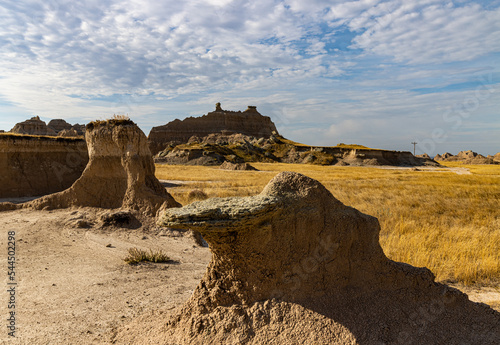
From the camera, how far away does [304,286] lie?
400 cm

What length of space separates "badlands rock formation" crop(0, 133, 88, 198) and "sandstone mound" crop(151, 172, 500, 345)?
1635 centimetres

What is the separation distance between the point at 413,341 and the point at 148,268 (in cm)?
547

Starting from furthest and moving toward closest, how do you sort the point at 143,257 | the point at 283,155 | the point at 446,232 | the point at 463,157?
the point at 463,157, the point at 283,155, the point at 446,232, the point at 143,257

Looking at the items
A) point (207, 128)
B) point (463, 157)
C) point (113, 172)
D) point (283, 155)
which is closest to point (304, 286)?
point (113, 172)

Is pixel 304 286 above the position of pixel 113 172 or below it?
below

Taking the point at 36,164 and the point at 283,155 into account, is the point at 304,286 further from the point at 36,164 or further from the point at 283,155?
the point at 283,155

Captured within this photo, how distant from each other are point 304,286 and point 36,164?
60.8 feet

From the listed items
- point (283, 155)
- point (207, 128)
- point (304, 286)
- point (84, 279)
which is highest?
point (207, 128)

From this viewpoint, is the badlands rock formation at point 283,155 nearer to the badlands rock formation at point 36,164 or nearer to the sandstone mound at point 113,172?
the badlands rock formation at point 36,164

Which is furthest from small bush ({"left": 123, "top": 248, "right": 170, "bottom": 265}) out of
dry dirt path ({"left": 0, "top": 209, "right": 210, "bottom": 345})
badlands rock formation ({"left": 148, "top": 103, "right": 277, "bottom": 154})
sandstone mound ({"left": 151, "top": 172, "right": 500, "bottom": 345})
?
badlands rock formation ({"left": 148, "top": 103, "right": 277, "bottom": 154})

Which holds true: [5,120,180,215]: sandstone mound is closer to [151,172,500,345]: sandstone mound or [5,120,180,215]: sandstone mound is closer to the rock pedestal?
the rock pedestal

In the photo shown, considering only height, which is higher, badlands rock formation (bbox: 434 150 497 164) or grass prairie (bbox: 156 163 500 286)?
badlands rock formation (bbox: 434 150 497 164)

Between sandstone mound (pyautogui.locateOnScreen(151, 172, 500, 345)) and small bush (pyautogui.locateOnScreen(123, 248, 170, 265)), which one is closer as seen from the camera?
sandstone mound (pyautogui.locateOnScreen(151, 172, 500, 345))

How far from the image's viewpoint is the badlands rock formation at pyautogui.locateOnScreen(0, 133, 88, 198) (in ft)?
55.2
